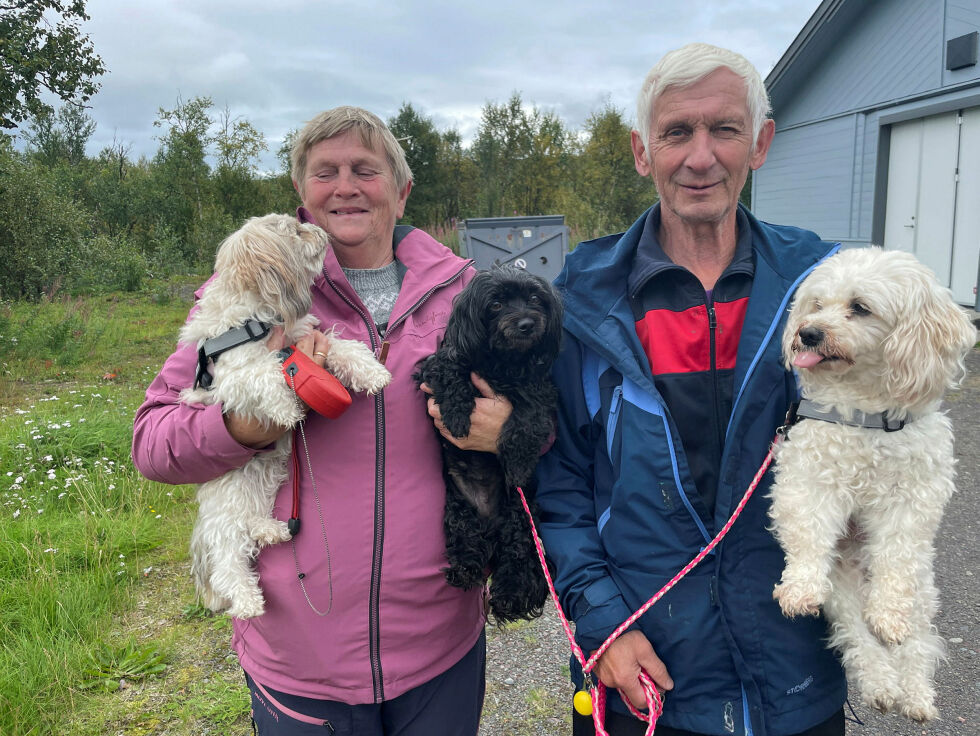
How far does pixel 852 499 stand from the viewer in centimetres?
175

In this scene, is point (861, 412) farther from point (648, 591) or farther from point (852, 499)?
point (648, 591)

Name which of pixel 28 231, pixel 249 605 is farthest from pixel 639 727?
pixel 28 231

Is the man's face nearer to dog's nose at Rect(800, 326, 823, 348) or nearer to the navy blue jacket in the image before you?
the navy blue jacket

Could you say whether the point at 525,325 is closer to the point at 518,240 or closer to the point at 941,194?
the point at 518,240

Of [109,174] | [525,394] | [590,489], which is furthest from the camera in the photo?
[109,174]

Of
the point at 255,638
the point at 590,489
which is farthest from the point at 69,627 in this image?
the point at 590,489

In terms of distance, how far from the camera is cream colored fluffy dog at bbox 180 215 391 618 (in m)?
2.07

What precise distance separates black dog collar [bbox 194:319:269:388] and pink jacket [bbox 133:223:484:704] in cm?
4

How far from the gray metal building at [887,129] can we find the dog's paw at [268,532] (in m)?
11.7

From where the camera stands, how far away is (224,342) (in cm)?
217

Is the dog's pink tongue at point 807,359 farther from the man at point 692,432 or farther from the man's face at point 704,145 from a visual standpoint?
the man's face at point 704,145

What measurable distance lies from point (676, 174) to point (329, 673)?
1721 millimetres

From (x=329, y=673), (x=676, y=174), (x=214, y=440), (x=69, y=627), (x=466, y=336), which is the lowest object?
(x=69, y=627)

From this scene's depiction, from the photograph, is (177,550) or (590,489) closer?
(590,489)
